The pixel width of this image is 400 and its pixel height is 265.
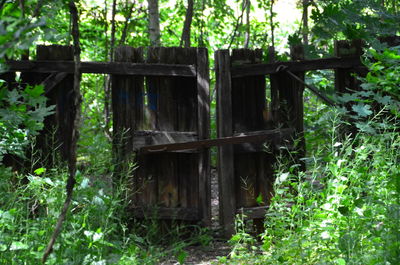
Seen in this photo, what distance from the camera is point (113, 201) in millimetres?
3803

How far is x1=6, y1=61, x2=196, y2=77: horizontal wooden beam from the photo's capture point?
571 cm

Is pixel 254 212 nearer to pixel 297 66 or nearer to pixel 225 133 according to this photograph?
pixel 225 133

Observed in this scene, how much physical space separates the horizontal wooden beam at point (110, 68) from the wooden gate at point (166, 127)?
0.05 feet

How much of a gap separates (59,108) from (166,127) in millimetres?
1158

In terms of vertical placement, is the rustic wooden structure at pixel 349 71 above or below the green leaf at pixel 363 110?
above

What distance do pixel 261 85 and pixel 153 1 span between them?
361 cm

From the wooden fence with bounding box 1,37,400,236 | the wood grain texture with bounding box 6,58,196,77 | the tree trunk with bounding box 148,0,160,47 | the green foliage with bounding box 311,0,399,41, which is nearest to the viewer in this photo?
the wood grain texture with bounding box 6,58,196,77

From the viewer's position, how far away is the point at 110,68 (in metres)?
5.90

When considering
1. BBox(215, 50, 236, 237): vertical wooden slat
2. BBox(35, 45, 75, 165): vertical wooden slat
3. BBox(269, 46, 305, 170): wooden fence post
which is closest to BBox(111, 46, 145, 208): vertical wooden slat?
BBox(35, 45, 75, 165): vertical wooden slat

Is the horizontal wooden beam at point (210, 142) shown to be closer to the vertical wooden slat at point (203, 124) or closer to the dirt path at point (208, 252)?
the vertical wooden slat at point (203, 124)

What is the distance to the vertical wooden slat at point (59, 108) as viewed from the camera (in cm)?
581

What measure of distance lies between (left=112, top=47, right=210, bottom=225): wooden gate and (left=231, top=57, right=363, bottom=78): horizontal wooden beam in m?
0.40

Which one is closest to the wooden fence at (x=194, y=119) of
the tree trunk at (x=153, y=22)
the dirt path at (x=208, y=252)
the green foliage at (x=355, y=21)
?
the dirt path at (x=208, y=252)

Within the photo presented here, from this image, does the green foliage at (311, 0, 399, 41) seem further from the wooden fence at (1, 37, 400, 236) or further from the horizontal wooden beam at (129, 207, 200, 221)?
the horizontal wooden beam at (129, 207, 200, 221)
